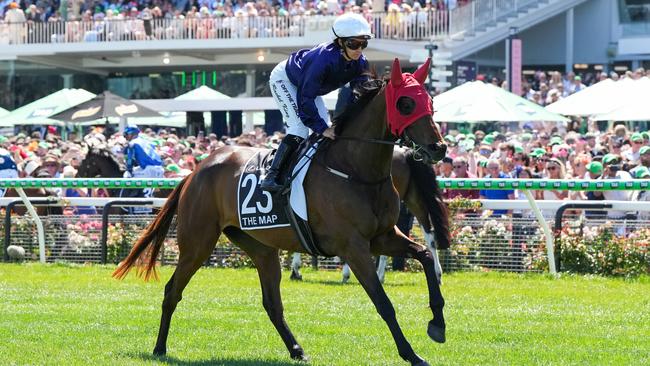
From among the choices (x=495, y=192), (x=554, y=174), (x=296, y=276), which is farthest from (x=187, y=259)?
(x=554, y=174)

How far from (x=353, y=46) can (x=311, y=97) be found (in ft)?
1.30

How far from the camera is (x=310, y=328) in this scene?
8516 mm

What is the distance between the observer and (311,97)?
23.7 feet

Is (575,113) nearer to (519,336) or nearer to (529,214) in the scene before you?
(529,214)

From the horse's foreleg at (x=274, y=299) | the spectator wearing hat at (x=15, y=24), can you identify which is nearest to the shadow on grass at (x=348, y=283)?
the horse's foreleg at (x=274, y=299)

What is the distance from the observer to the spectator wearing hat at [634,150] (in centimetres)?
1565

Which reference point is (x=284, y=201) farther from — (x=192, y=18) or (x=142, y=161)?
(x=192, y=18)

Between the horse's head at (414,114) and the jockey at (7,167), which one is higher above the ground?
the horse's head at (414,114)

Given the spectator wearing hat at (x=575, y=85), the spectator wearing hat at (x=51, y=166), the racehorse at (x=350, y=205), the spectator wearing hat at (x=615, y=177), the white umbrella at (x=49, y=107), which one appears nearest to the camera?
the racehorse at (x=350, y=205)

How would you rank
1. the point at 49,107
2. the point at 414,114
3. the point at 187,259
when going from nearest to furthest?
the point at 414,114 < the point at 187,259 < the point at 49,107

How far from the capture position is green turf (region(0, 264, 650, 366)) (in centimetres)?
732

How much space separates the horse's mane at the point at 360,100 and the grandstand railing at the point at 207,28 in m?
23.9

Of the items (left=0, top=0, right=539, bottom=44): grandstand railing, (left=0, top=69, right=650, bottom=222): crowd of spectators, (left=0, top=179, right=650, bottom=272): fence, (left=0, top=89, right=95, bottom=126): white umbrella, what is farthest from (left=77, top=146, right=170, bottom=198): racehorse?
(left=0, top=0, right=539, bottom=44): grandstand railing

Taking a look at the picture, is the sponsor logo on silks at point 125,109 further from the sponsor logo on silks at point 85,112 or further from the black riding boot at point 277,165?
the black riding boot at point 277,165
